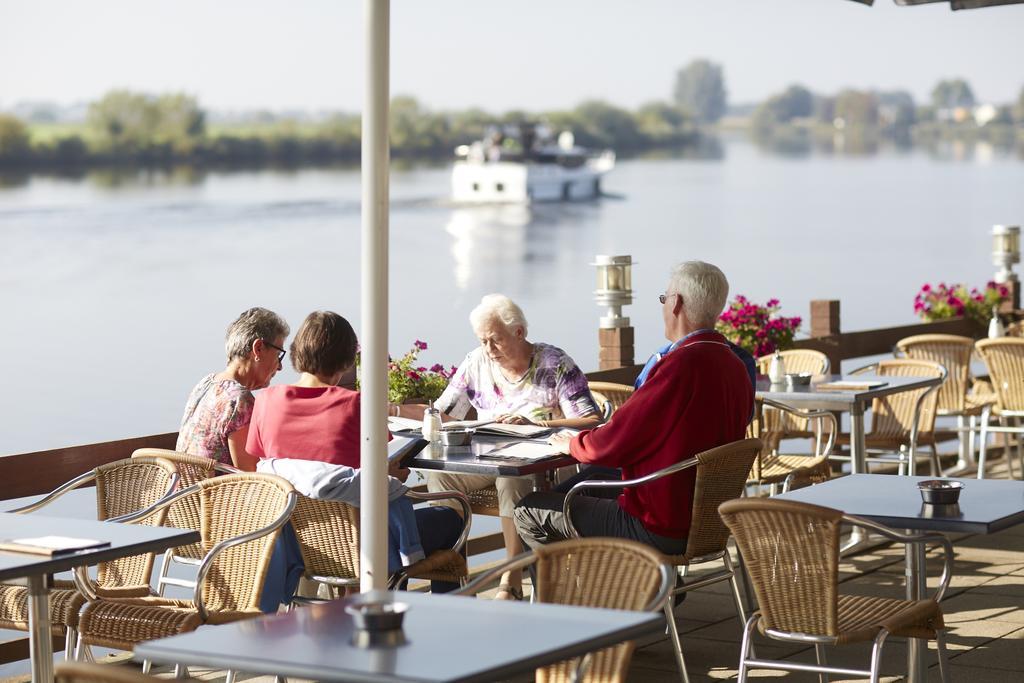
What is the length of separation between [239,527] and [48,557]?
2.56ft

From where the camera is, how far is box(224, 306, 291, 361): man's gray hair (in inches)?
172

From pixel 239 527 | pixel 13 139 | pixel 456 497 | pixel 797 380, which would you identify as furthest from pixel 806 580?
pixel 13 139

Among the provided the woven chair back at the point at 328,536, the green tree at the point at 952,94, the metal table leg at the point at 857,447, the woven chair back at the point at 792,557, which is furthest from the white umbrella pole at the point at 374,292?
the green tree at the point at 952,94

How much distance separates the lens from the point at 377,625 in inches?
95.5

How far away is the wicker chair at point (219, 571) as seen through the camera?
359cm

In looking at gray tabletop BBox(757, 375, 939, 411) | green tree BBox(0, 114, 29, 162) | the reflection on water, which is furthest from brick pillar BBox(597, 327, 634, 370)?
the reflection on water

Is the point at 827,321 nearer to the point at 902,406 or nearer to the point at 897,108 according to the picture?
the point at 902,406

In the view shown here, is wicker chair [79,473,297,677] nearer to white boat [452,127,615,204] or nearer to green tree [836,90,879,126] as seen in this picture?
green tree [836,90,879,126]

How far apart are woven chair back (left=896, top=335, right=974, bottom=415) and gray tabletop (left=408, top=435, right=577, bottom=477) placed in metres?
3.43

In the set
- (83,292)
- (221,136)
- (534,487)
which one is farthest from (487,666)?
(83,292)

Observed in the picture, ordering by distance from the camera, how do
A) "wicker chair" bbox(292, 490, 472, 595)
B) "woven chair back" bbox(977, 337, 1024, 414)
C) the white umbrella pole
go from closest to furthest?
the white umbrella pole < "wicker chair" bbox(292, 490, 472, 595) < "woven chair back" bbox(977, 337, 1024, 414)

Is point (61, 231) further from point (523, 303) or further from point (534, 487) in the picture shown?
point (534, 487)

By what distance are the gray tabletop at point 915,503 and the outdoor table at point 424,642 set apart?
3.34 feet

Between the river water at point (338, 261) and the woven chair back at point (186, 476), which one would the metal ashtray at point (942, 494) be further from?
the river water at point (338, 261)
